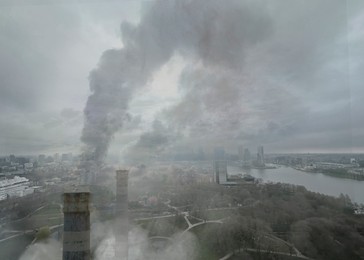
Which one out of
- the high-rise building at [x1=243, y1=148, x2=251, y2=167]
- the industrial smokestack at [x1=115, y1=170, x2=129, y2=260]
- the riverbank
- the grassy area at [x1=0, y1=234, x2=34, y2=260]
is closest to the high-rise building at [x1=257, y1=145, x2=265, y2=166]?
the high-rise building at [x1=243, y1=148, x2=251, y2=167]

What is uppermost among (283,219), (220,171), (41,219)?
(220,171)

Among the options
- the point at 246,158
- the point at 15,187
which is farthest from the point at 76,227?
the point at 246,158

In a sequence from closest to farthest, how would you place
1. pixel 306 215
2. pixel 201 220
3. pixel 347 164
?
pixel 347 164 < pixel 306 215 < pixel 201 220

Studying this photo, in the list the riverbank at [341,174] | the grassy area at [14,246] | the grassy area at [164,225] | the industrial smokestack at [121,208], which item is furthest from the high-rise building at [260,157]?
the grassy area at [14,246]

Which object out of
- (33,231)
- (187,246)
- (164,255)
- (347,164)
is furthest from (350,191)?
(33,231)

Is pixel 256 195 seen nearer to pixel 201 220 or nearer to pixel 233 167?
pixel 233 167

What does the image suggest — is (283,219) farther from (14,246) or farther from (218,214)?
(14,246)

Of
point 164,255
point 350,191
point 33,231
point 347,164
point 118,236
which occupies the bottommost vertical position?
point 164,255
